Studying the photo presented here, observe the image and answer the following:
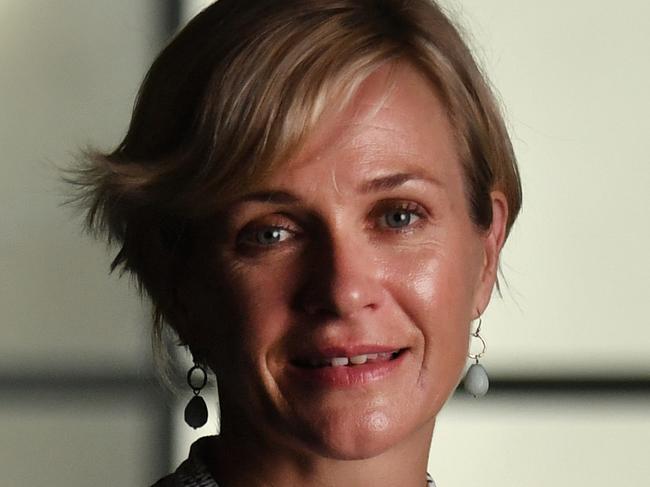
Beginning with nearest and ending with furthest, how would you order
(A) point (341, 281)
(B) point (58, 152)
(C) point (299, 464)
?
(A) point (341, 281), (C) point (299, 464), (B) point (58, 152)

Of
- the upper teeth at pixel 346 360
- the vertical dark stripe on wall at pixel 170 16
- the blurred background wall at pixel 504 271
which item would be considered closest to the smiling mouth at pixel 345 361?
the upper teeth at pixel 346 360

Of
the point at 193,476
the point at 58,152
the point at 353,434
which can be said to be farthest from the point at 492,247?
the point at 58,152

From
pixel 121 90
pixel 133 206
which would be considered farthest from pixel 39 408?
pixel 133 206

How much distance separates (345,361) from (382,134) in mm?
223

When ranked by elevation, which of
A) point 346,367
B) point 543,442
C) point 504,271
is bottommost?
point 543,442

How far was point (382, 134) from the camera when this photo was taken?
1.24 meters

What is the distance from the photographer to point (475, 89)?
1350 millimetres

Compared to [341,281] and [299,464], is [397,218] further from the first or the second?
[299,464]

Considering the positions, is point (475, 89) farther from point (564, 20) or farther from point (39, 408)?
point (39, 408)

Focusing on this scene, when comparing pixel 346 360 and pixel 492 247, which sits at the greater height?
pixel 492 247

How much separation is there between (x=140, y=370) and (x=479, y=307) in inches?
23.8

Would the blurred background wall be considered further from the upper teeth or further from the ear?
the upper teeth

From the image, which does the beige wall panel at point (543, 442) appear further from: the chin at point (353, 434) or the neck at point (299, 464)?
the chin at point (353, 434)

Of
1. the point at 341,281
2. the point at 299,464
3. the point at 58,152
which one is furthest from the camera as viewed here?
the point at 58,152
